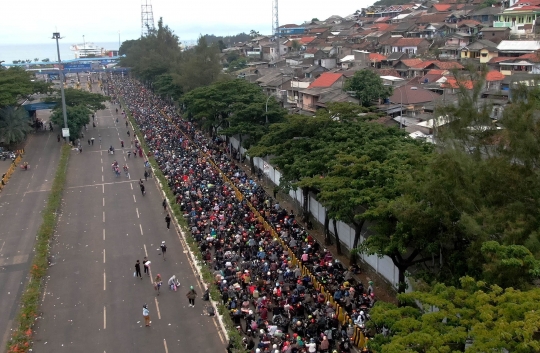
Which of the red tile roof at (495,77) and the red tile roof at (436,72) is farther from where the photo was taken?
the red tile roof at (436,72)

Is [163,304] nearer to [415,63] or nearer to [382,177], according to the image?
[382,177]

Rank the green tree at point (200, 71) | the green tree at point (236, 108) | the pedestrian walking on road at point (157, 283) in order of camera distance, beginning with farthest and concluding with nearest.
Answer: the green tree at point (200, 71) < the green tree at point (236, 108) < the pedestrian walking on road at point (157, 283)

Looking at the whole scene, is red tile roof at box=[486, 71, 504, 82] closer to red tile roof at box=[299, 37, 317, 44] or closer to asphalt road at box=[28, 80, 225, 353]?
asphalt road at box=[28, 80, 225, 353]

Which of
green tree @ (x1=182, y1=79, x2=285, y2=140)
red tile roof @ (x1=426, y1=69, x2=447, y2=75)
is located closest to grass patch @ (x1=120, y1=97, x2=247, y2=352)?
green tree @ (x1=182, y1=79, x2=285, y2=140)

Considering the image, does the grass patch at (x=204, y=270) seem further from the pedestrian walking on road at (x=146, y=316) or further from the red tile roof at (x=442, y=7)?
the red tile roof at (x=442, y=7)

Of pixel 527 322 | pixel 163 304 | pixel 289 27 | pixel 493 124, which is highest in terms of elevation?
pixel 289 27

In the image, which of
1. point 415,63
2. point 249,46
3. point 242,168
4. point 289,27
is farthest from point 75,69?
point 242,168

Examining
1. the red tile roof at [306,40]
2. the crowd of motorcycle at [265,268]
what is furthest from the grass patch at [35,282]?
the red tile roof at [306,40]
